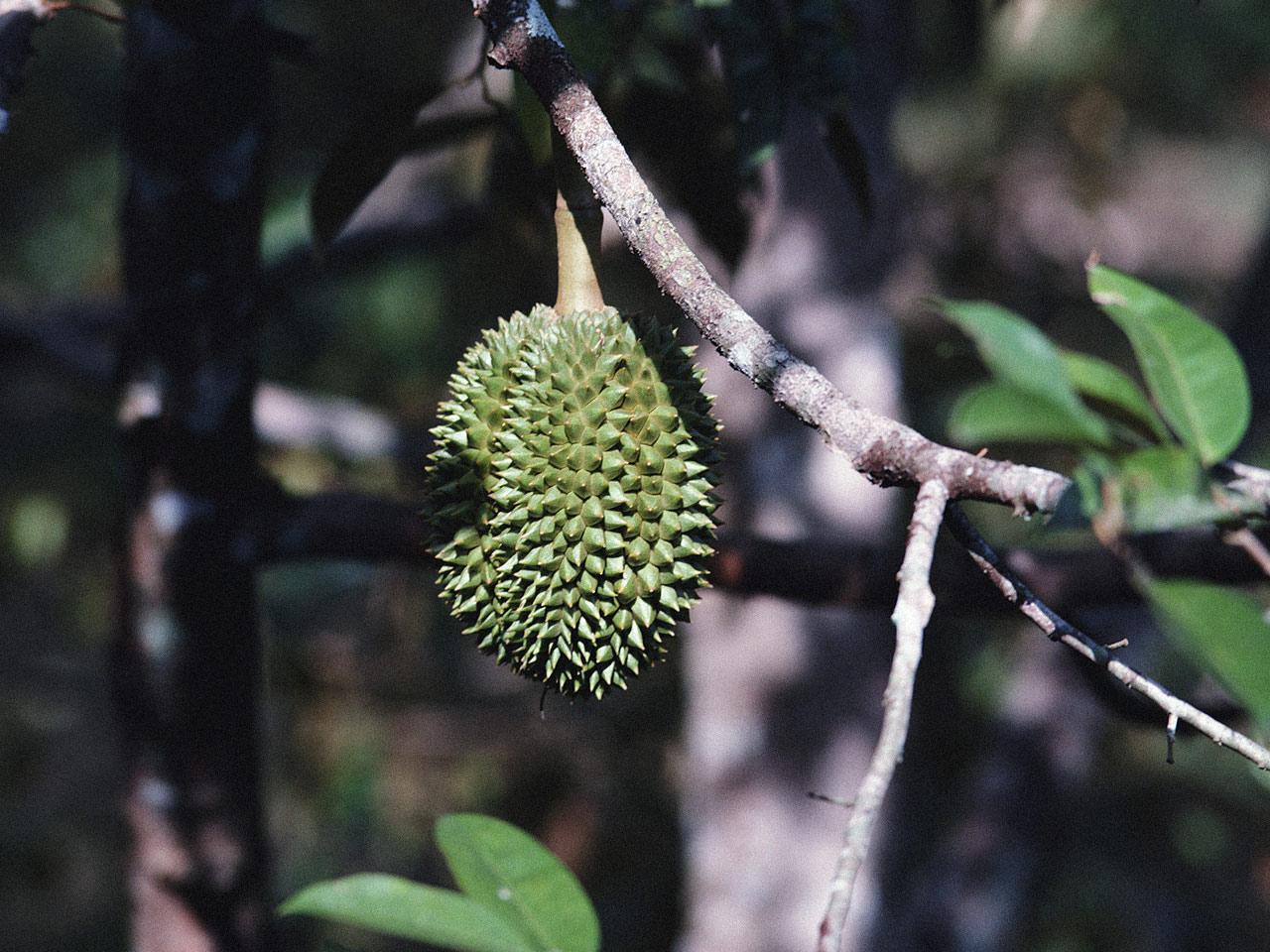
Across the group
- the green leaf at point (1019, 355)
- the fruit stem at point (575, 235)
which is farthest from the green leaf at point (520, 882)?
the green leaf at point (1019, 355)

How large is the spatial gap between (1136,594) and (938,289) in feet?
7.97

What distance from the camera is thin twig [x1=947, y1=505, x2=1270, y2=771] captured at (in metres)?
0.78

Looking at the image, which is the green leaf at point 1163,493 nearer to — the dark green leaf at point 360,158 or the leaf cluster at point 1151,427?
the leaf cluster at point 1151,427

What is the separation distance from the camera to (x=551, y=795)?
398 centimetres

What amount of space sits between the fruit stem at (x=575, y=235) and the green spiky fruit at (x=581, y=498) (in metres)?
0.04

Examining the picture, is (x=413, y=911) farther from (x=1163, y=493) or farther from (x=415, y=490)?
(x=415, y=490)

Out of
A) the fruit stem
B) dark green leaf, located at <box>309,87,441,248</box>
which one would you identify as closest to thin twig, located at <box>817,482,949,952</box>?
the fruit stem

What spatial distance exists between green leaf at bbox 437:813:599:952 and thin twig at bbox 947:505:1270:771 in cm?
43

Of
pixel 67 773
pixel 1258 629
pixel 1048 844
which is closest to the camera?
pixel 1258 629

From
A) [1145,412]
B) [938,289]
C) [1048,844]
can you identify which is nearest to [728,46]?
[1145,412]

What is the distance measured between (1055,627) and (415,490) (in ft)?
9.22

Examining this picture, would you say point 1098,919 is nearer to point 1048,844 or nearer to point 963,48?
point 1048,844

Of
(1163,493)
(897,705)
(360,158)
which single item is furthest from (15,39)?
(1163,493)

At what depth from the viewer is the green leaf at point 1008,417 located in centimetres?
99
